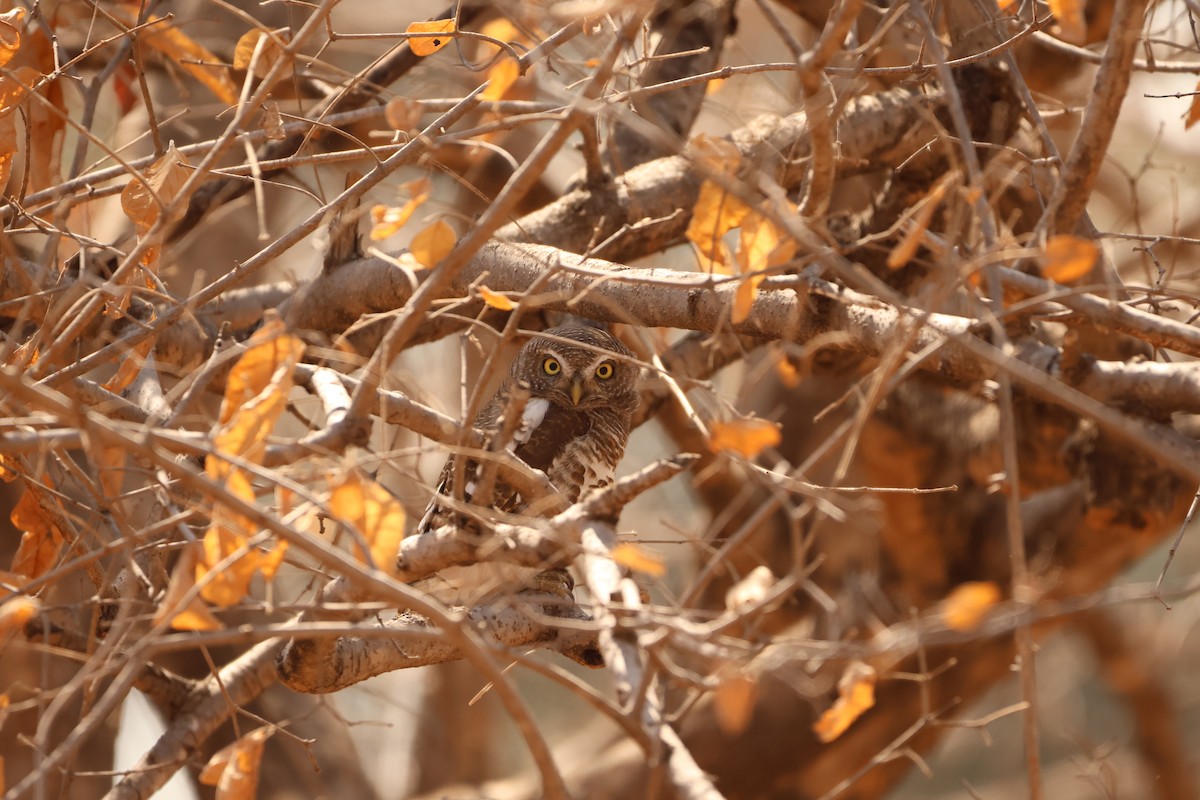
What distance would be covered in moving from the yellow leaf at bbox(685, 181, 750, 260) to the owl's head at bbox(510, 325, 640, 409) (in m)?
1.75

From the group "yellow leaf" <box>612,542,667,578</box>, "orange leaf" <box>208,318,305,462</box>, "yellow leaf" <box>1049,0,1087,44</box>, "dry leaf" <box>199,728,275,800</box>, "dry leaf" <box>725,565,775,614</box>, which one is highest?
"yellow leaf" <box>1049,0,1087,44</box>

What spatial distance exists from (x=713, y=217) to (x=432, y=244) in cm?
58

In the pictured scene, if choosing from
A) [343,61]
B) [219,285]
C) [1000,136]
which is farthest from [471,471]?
[343,61]

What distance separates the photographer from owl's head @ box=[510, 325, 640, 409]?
4.18 meters

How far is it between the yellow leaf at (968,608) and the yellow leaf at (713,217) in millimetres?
914

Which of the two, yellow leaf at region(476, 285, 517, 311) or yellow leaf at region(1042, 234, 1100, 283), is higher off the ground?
yellow leaf at region(1042, 234, 1100, 283)

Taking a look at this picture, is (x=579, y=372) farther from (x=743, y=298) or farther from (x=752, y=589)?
(x=752, y=589)

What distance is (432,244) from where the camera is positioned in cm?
213

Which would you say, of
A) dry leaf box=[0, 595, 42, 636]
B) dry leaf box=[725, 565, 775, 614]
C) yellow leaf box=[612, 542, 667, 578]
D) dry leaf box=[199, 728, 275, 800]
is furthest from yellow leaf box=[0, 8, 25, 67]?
dry leaf box=[725, 565, 775, 614]

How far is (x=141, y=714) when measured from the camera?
19.6 feet

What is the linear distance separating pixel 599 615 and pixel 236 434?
2.18ft

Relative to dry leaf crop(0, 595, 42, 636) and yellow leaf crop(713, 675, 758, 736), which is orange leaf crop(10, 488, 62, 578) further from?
yellow leaf crop(713, 675, 758, 736)

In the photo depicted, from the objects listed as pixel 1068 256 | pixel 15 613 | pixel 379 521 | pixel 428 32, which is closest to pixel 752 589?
pixel 379 521

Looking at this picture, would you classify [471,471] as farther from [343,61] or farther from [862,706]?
[343,61]
